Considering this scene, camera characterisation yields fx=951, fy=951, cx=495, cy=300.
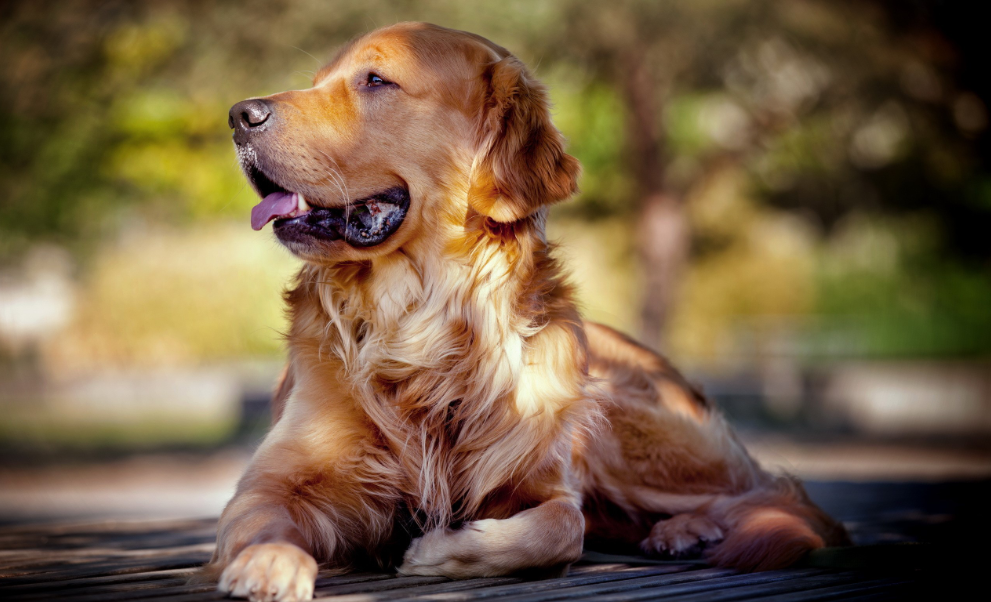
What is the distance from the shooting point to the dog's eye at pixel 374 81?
10.2 feet

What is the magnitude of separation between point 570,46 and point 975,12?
143 inches

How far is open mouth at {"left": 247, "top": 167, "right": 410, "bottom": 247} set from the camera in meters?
2.96

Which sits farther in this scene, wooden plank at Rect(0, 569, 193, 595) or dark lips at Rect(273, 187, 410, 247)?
dark lips at Rect(273, 187, 410, 247)

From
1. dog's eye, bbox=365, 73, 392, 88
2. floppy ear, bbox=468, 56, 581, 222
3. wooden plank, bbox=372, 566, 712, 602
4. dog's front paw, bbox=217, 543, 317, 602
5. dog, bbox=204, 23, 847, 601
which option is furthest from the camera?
dog's eye, bbox=365, 73, 392, 88

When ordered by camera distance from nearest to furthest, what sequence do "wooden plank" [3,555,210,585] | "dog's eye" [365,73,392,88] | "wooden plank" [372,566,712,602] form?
"wooden plank" [372,566,712,602], "wooden plank" [3,555,210,585], "dog's eye" [365,73,392,88]

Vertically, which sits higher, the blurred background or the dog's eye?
the blurred background

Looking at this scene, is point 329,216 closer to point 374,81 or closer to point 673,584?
point 374,81

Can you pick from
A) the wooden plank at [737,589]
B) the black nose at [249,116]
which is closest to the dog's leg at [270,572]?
the wooden plank at [737,589]

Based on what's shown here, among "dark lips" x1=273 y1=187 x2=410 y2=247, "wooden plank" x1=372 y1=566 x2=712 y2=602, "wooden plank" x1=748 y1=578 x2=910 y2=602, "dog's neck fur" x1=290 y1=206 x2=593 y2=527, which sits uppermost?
"dark lips" x1=273 y1=187 x2=410 y2=247

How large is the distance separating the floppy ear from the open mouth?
0.27 meters

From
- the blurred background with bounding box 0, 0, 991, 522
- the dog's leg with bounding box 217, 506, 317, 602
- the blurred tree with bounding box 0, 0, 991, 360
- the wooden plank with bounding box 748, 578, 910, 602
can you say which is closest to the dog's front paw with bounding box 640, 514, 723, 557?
the wooden plank with bounding box 748, 578, 910, 602

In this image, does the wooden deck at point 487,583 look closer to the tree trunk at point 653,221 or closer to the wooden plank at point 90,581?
the wooden plank at point 90,581

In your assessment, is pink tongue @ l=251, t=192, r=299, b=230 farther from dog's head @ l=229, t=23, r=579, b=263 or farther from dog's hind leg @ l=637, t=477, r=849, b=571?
dog's hind leg @ l=637, t=477, r=849, b=571

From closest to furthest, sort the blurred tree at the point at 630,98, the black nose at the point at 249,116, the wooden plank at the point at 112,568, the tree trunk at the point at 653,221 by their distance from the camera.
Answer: the wooden plank at the point at 112,568
the black nose at the point at 249,116
the blurred tree at the point at 630,98
the tree trunk at the point at 653,221
